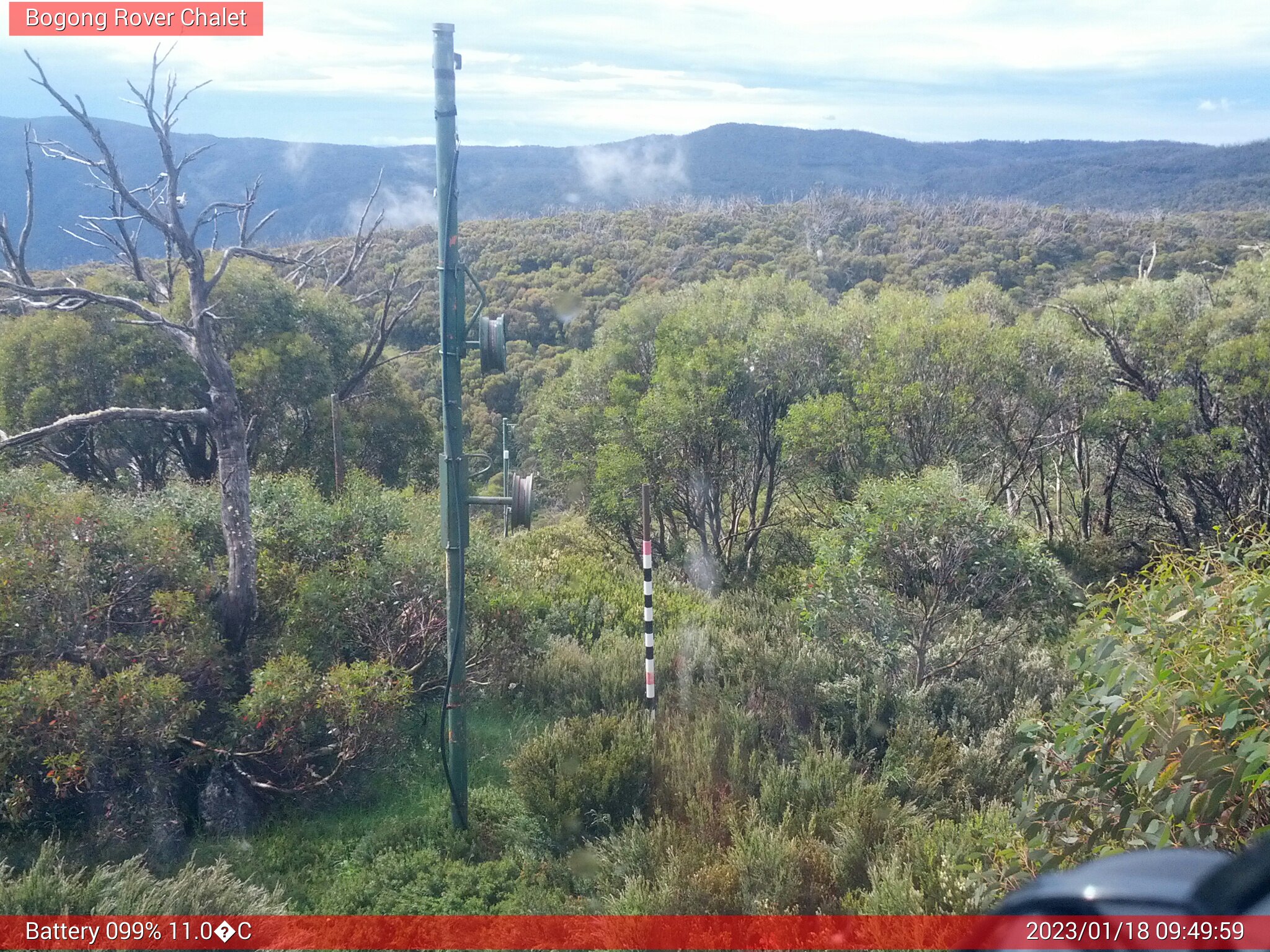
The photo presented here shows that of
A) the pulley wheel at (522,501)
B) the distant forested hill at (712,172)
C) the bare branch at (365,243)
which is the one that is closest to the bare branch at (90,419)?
the pulley wheel at (522,501)

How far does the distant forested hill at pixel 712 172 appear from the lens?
2044 inches

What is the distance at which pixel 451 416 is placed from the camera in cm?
568

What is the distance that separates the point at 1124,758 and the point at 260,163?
7800 cm

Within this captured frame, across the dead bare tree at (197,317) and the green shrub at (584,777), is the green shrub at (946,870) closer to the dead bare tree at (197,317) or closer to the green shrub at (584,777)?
the green shrub at (584,777)

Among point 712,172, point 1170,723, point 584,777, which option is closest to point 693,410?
point 584,777

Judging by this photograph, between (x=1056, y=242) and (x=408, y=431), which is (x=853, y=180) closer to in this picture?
(x=1056, y=242)

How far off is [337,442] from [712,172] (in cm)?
7375

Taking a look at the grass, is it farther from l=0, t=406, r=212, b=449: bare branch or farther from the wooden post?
the wooden post

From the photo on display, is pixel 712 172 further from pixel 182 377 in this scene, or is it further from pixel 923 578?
pixel 923 578

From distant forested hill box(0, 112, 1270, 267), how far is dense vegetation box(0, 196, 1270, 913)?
35509 millimetres

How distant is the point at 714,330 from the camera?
12750mm

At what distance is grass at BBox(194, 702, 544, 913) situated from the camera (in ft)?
17.3

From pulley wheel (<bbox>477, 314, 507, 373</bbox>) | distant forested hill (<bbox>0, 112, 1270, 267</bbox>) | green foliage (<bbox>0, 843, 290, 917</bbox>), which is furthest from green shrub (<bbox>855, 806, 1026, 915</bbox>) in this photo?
distant forested hill (<bbox>0, 112, 1270, 267</bbox>)

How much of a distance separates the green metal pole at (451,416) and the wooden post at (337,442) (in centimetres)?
485
